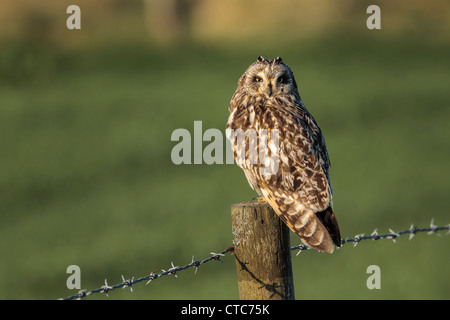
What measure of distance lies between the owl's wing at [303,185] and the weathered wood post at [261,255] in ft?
1.47

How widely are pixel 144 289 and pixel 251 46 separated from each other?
18708 millimetres

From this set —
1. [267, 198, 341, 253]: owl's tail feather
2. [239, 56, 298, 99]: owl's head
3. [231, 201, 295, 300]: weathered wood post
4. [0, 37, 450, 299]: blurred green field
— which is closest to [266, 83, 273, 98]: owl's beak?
[239, 56, 298, 99]: owl's head

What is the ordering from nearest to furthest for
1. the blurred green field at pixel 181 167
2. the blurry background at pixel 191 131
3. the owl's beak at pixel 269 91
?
1. the owl's beak at pixel 269 91
2. the blurred green field at pixel 181 167
3. the blurry background at pixel 191 131

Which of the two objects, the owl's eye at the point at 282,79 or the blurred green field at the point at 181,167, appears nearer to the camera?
the owl's eye at the point at 282,79

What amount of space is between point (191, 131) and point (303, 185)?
43.4 feet

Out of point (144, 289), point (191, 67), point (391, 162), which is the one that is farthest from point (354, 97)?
point (144, 289)

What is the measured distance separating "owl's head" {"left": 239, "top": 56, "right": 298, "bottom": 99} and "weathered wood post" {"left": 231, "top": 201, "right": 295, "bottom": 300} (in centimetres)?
213

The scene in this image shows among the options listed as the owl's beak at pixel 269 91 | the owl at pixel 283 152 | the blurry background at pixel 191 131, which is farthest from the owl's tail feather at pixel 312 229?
the blurry background at pixel 191 131

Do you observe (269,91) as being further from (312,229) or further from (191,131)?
(191,131)

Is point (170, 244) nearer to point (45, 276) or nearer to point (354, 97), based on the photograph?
point (45, 276)

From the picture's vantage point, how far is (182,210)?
1452cm

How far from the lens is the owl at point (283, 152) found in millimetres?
5418

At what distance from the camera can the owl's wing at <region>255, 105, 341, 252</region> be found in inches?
209

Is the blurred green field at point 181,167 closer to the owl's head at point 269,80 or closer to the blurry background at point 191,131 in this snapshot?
the blurry background at point 191,131
